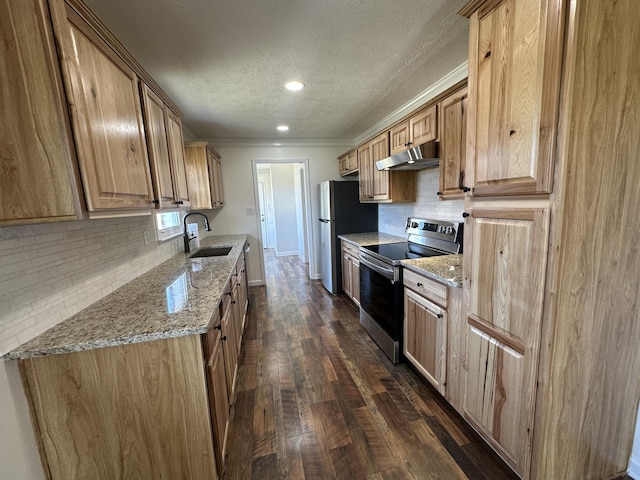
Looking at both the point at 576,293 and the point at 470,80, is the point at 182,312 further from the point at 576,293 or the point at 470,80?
the point at 470,80

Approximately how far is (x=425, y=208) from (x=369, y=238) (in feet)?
2.72

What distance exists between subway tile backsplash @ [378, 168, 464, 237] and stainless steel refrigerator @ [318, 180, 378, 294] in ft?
1.00

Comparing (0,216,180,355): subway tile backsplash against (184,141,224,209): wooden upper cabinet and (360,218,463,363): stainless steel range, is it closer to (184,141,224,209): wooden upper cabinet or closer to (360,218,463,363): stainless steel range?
(184,141,224,209): wooden upper cabinet

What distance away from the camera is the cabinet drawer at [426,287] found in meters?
1.66

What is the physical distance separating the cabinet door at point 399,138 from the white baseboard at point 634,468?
2.38m

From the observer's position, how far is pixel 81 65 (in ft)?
3.18

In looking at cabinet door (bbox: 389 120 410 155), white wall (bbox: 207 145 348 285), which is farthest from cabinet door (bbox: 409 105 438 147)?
white wall (bbox: 207 145 348 285)

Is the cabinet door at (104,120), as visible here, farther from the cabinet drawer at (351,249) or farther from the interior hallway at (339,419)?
the cabinet drawer at (351,249)

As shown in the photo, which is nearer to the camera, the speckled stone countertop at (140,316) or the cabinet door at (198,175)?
the speckled stone countertop at (140,316)

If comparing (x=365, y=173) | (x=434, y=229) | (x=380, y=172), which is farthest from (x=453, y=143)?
(x=365, y=173)

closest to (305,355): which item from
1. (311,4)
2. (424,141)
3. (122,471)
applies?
(122,471)

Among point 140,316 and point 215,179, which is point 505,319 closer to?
point 140,316

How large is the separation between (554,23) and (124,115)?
181cm

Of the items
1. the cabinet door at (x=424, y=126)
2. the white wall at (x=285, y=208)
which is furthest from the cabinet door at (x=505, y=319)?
the white wall at (x=285, y=208)
